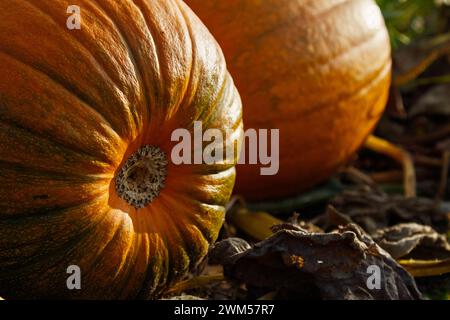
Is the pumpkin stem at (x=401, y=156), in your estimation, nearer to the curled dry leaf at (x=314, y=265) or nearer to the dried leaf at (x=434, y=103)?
the dried leaf at (x=434, y=103)

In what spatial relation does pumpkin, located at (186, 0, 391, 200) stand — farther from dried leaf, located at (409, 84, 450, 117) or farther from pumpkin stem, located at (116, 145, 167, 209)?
dried leaf, located at (409, 84, 450, 117)

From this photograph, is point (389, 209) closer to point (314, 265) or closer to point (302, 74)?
point (302, 74)

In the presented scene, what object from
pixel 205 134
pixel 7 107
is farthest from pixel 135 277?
pixel 7 107

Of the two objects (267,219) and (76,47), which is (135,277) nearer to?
(76,47)

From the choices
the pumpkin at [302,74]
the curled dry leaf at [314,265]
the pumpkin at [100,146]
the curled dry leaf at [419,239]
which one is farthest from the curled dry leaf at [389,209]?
the pumpkin at [100,146]

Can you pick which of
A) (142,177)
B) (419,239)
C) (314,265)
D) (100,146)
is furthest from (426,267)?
(100,146)

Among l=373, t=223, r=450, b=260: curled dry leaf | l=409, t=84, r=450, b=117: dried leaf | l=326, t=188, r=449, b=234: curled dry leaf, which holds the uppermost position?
l=409, t=84, r=450, b=117: dried leaf

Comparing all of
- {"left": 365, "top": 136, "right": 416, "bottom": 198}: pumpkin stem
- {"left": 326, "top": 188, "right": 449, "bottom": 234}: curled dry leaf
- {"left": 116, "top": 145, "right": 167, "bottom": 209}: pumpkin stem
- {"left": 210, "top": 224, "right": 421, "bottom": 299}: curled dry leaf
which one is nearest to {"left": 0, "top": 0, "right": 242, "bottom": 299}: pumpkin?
{"left": 116, "top": 145, "right": 167, "bottom": 209}: pumpkin stem
